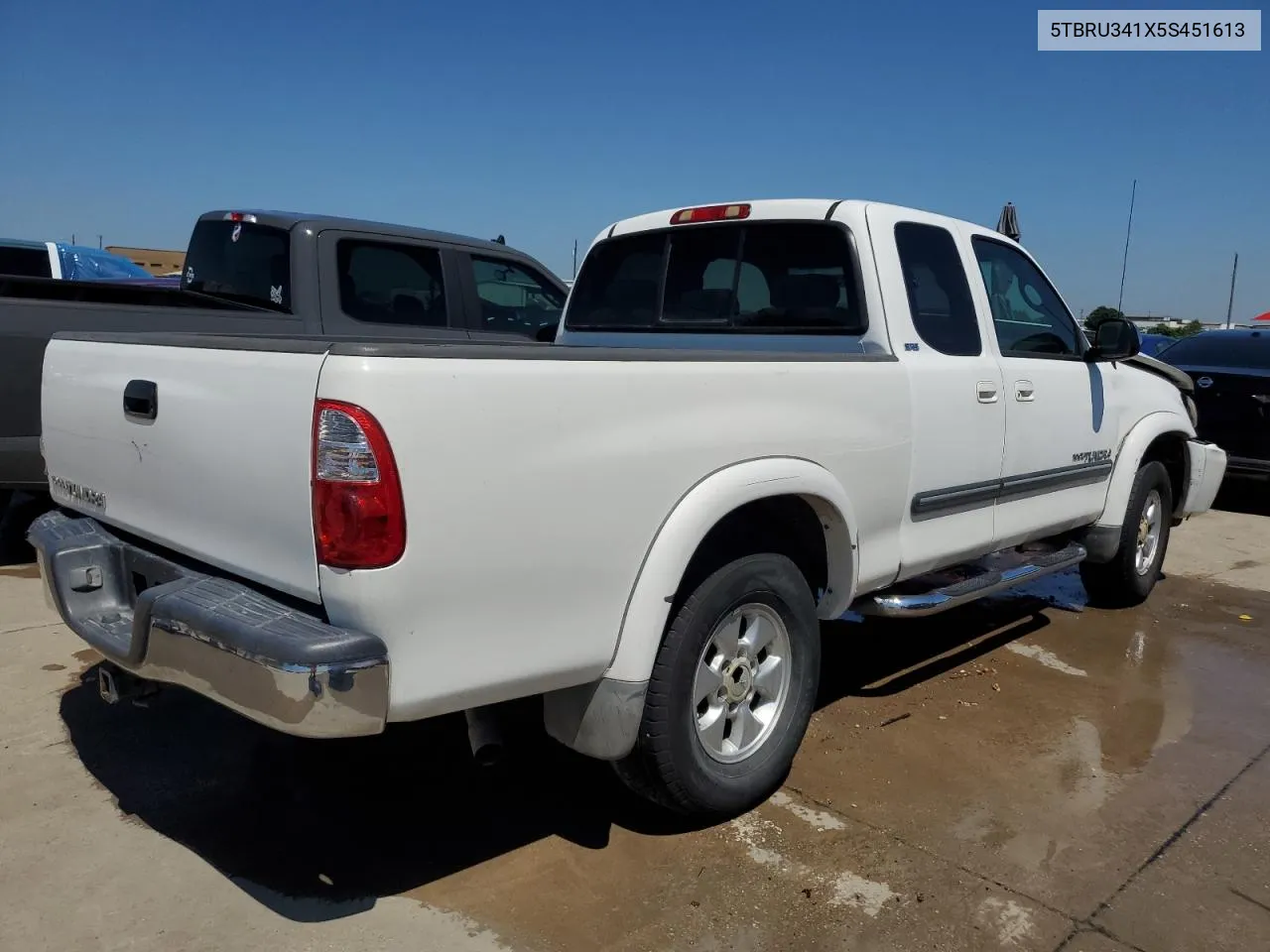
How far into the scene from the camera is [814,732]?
12.8 ft

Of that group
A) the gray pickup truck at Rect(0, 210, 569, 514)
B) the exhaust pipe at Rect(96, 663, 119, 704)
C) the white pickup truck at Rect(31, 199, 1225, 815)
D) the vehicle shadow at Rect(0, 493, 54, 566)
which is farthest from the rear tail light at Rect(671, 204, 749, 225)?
the vehicle shadow at Rect(0, 493, 54, 566)

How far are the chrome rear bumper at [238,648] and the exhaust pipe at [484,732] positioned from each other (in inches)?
17.0

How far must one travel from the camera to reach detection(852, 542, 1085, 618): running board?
3.66m

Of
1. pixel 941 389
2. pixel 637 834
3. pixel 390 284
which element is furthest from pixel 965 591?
pixel 390 284

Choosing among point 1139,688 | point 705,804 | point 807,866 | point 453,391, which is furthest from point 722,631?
point 1139,688

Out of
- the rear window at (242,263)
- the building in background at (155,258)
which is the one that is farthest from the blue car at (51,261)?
the building in background at (155,258)

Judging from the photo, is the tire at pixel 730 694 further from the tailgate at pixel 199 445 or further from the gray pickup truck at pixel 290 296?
the gray pickup truck at pixel 290 296

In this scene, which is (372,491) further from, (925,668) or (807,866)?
(925,668)

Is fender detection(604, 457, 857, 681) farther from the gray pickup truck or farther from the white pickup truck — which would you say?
the gray pickup truck

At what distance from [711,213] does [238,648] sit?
109 inches

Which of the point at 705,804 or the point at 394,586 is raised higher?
the point at 394,586

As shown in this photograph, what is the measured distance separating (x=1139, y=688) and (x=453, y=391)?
3754 mm

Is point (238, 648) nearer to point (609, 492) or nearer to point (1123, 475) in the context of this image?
point (609, 492)

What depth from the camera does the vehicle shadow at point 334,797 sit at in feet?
9.39
